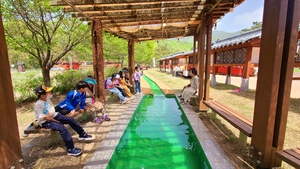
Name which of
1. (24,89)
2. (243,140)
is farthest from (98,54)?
(243,140)

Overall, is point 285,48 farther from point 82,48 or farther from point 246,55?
point 82,48

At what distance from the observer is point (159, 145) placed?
3.58 meters

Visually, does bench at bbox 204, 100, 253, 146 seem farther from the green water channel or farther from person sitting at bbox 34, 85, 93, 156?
person sitting at bbox 34, 85, 93, 156

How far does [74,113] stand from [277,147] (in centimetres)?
400

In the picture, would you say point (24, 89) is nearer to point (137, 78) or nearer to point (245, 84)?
point (137, 78)

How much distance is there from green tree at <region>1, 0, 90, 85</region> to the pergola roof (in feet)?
7.72

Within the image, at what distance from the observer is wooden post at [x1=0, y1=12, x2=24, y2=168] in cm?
212

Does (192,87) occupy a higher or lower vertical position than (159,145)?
higher

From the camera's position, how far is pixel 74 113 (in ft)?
12.4

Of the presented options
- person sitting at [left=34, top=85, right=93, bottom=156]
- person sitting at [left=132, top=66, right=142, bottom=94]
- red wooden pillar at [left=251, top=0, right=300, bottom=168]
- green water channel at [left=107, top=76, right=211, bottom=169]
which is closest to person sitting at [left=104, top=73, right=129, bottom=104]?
green water channel at [left=107, top=76, right=211, bottom=169]

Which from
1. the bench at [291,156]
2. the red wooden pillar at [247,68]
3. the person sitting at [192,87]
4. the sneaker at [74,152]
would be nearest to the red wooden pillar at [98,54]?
the sneaker at [74,152]

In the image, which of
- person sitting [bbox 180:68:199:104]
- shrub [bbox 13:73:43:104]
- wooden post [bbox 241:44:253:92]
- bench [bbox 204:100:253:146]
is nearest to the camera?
bench [bbox 204:100:253:146]

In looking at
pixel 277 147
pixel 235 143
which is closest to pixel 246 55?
pixel 235 143

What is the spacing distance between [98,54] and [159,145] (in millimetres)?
3840
